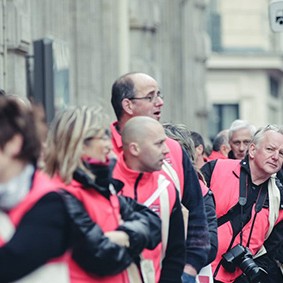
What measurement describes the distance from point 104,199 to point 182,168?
161 cm

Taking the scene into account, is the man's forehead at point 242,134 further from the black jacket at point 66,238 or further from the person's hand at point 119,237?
the person's hand at point 119,237

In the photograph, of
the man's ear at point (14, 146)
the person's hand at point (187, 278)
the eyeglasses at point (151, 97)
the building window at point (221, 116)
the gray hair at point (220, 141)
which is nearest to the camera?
the man's ear at point (14, 146)

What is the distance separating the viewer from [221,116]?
5134 cm


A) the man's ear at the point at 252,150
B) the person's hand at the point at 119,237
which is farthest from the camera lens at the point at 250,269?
the person's hand at the point at 119,237

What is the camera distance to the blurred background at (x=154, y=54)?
15867 millimetres

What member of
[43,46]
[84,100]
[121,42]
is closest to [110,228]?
[43,46]

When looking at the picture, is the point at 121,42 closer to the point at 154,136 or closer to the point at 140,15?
the point at 140,15

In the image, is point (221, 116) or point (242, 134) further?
point (221, 116)

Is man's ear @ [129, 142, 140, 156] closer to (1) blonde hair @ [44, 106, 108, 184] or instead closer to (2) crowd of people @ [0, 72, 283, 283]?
(2) crowd of people @ [0, 72, 283, 283]

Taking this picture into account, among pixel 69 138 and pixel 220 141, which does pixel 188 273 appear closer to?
pixel 69 138

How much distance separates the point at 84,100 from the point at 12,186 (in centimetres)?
1815

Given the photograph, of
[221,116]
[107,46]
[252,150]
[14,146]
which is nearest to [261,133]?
[252,150]

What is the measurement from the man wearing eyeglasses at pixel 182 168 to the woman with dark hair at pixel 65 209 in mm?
1068

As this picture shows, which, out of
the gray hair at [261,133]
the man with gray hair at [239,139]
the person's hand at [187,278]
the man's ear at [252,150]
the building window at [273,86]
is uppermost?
the gray hair at [261,133]
